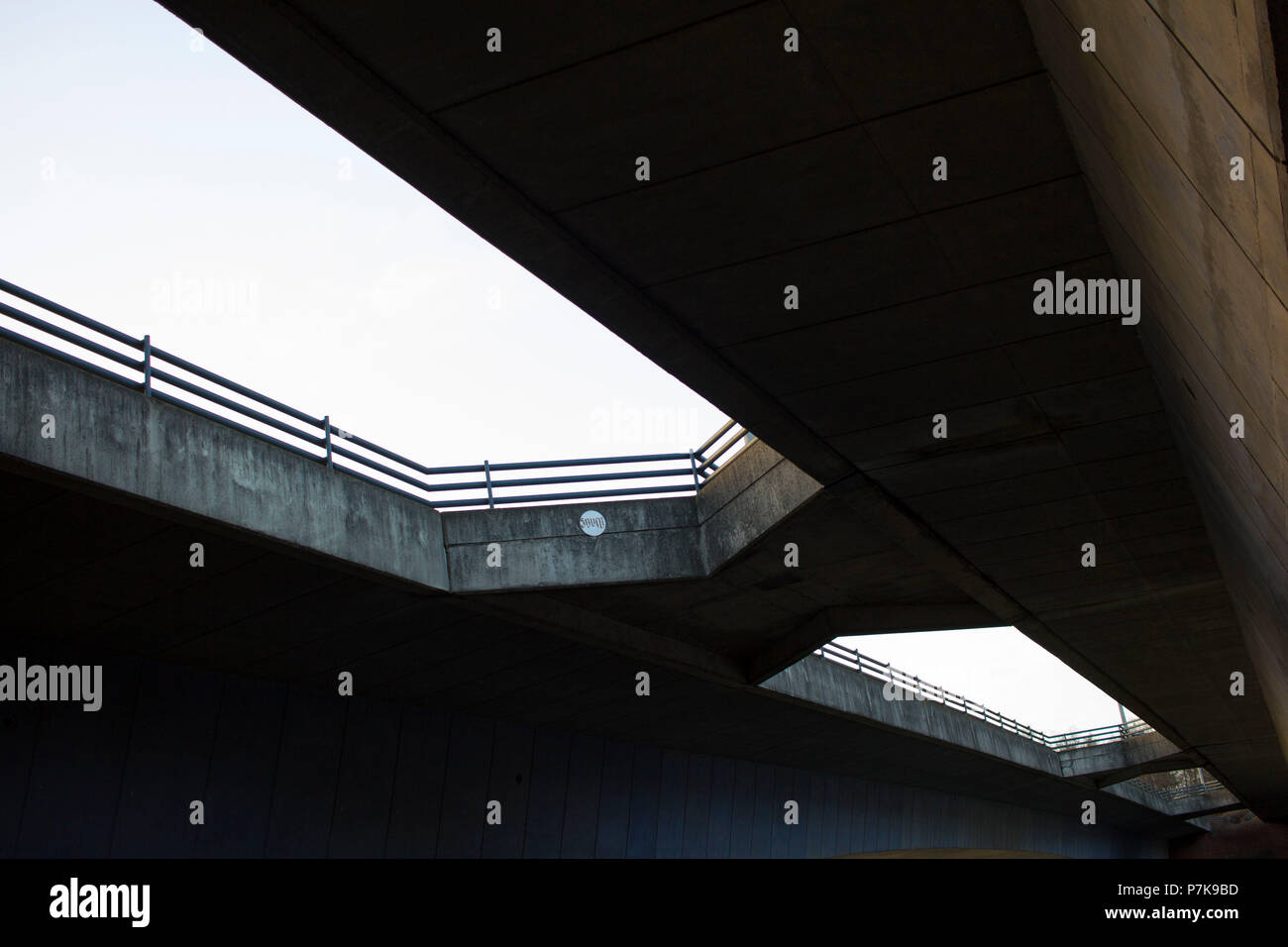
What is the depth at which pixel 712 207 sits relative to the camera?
7957 mm

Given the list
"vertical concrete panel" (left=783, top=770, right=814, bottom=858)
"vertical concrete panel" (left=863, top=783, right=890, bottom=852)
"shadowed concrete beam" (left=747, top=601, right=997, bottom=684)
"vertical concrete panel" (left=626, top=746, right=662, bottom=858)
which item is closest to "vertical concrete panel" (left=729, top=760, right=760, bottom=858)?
"vertical concrete panel" (left=783, top=770, right=814, bottom=858)

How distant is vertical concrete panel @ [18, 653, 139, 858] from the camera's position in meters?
13.9

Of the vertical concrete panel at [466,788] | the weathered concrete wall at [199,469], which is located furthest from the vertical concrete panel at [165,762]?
the vertical concrete panel at [466,788]

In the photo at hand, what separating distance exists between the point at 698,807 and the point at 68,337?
19.5m

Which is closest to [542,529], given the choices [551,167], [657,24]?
[551,167]

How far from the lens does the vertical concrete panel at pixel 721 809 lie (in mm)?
27266

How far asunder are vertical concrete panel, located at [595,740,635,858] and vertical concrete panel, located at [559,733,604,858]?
0.20 meters

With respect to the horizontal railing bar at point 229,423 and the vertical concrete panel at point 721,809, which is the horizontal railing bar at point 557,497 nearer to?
the horizontal railing bar at point 229,423

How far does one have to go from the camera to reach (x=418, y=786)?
19.4 metres

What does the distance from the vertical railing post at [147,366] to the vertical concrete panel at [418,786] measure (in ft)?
29.4

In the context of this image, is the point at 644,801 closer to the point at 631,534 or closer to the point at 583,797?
the point at 583,797
